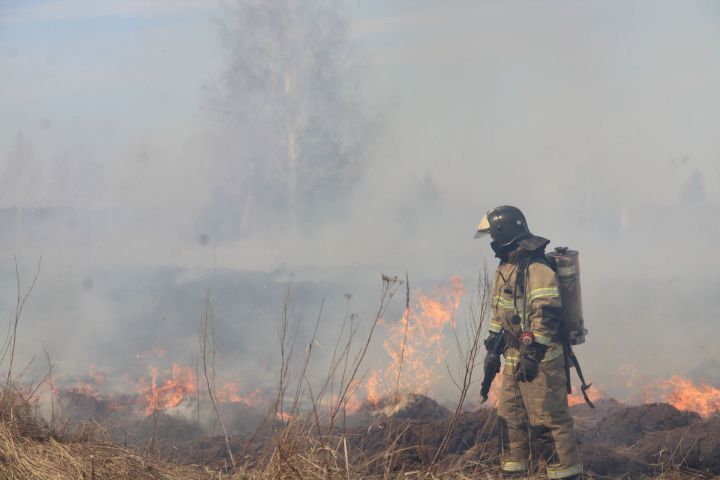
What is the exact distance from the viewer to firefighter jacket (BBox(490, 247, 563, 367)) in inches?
188

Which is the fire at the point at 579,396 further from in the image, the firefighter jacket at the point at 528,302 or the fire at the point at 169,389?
the fire at the point at 169,389

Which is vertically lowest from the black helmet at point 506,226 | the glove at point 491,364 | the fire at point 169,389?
the fire at point 169,389

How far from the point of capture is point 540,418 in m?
4.82

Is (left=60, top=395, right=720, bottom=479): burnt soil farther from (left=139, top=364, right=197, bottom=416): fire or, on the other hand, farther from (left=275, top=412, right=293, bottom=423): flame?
(left=139, top=364, right=197, bottom=416): fire

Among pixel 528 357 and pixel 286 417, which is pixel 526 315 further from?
pixel 286 417

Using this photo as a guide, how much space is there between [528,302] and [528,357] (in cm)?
40

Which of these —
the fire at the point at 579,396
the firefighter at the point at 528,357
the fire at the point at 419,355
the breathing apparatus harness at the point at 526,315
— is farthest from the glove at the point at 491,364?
the fire at the point at 419,355

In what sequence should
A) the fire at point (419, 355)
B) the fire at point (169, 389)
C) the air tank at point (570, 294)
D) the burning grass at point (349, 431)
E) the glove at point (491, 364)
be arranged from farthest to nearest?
the fire at point (419, 355) → the fire at point (169, 389) → the glove at point (491, 364) → the air tank at point (570, 294) → the burning grass at point (349, 431)

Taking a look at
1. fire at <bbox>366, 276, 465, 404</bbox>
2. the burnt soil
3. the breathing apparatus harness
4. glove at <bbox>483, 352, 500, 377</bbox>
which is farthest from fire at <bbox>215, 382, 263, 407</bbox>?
the breathing apparatus harness

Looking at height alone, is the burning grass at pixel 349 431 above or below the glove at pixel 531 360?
below

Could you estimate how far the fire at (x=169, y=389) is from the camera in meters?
8.58

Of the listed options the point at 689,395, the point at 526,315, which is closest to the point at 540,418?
the point at 526,315

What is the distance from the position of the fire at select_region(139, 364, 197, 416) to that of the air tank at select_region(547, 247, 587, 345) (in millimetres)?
5271

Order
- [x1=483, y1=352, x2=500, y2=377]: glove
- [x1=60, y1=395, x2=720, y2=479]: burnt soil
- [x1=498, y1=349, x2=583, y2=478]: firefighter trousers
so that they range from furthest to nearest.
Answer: [x1=60, y1=395, x2=720, y2=479]: burnt soil
[x1=483, y1=352, x2=500, y2=377]: glove
[x1=498, y1=349, x2=583, y2=478]: firefighter trousers
